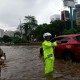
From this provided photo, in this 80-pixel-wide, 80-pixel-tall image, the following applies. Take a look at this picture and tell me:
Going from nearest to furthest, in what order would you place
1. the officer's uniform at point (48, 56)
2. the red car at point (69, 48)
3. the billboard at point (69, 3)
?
the officer's uniform at point (48, 56) → the red car at point (69, 48) → the billboard at point (69, 3)

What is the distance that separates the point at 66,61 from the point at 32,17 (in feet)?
341

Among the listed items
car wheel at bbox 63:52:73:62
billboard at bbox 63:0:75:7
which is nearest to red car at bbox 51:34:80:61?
car wheel at bbox 63:52:73:62

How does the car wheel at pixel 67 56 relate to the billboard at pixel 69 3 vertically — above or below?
below

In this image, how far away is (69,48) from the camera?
14.9m

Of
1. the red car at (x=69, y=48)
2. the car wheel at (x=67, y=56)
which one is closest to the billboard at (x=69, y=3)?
the red car at (x=69, y=48)

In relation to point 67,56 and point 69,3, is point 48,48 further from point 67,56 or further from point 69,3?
point 69,3

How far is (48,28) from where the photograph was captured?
100312 millimetres

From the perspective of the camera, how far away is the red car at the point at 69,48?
14413 mm

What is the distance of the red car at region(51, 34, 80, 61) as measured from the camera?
1441 cm

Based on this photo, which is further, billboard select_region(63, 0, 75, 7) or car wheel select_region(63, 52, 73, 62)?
billboard select_region(63, 0, 75, 7)

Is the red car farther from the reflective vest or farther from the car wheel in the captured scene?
the reflective vest

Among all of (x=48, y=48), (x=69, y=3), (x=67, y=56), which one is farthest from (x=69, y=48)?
(x=69, y=3)

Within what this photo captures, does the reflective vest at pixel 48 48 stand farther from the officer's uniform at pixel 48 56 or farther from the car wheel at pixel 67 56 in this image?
the car wheel at pixel 67 56

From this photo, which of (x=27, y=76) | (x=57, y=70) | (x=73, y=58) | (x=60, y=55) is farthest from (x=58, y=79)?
(x=60, y=55)
